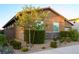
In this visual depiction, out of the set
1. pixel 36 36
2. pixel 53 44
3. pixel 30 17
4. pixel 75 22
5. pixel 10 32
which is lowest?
pixel 53 44

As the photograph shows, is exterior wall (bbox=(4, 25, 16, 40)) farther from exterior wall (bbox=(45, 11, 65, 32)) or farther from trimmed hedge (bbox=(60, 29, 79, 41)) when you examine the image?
trimmed hedge (bbox=(60, 29, 79, 41))

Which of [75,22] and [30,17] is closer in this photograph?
[30,17]

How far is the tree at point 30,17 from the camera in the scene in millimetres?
10133

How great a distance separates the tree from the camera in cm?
1013

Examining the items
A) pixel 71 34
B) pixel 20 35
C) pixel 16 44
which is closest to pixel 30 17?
pixel 20 35

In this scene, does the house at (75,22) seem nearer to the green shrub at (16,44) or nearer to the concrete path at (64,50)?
the concrete path at (64,50)

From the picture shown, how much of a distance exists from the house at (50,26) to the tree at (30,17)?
0.14 metres

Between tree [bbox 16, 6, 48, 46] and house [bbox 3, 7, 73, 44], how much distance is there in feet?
0.47

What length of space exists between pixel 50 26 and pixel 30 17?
24.7 inches

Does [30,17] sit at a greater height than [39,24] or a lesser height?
greater

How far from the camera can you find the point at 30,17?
33.3 ft

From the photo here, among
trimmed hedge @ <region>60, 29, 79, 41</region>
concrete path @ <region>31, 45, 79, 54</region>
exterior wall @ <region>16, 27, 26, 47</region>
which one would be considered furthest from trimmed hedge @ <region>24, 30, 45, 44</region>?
trimmed hedge @ <region>60, 29, 79, 41</region>

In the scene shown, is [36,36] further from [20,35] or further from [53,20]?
[53,20]
